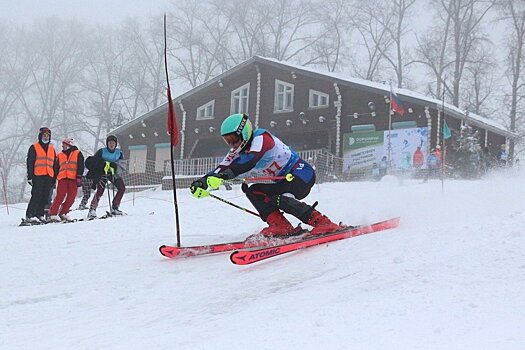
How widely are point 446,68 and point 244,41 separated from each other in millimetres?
13645

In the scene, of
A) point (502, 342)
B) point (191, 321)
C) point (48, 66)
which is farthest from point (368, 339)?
point (48, 66)

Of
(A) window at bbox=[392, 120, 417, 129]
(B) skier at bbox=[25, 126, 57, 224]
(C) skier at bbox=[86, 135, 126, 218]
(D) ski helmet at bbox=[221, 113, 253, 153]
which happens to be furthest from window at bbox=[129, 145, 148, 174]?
(D) ski helmet at bbox=[221, 113, 253, 153]

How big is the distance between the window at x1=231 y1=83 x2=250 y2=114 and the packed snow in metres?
22.4

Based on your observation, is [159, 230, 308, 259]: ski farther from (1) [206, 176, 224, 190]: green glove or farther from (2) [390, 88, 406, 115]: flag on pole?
(2) [390, 88, 406, 115]: flag on pole

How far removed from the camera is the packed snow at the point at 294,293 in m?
3.08

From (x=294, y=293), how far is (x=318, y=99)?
23619 millimetres

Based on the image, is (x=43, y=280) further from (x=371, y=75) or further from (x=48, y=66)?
(x=48, y=66)

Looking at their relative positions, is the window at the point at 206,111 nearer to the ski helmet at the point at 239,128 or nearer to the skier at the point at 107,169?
the skier at the point at 107,169

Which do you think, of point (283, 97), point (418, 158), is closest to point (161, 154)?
point (283, 97)

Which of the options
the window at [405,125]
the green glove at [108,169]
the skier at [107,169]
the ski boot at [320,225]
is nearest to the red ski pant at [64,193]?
the skier at [107,169]

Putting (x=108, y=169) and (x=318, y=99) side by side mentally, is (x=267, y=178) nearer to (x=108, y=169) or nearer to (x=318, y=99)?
(x=108, y=169)

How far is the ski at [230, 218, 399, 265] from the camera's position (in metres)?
5.16

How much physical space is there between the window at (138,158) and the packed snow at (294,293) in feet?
78.6

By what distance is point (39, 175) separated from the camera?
10.1 meters
